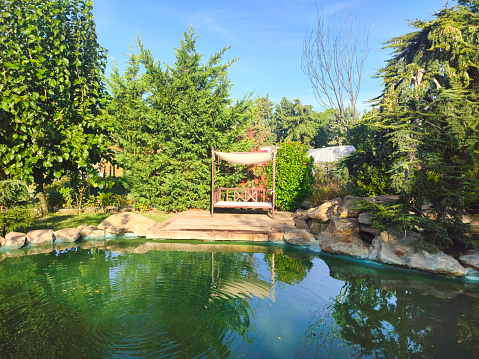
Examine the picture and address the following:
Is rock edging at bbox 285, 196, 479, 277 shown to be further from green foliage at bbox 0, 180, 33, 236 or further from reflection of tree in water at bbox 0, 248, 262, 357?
green foliage at bbox 0, 180, 33, 236

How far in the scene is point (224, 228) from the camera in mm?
7734

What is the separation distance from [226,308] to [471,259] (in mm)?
4952

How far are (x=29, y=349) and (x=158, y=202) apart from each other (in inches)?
308

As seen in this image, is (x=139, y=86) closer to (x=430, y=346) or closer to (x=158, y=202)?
(x=158, y=202)

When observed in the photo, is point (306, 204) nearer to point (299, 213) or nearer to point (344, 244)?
point (299, 213)

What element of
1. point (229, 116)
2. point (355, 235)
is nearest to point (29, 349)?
point (355, 235)

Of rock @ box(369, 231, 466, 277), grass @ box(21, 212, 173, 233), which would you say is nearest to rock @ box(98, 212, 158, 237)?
grass @ box(21, 212, 173, 233)

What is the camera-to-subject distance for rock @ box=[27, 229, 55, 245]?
23.5 feet

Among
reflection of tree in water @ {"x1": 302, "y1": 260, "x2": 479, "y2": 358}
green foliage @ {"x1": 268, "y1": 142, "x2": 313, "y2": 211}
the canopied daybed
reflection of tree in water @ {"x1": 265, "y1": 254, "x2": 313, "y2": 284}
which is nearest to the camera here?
reflection of tree in water @ {"x1": 302, "y1": 260, "x2": 479, "y2": 358}

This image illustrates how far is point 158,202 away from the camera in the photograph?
10.8m

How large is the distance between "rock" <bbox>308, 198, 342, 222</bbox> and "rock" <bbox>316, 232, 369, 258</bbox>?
3.52 feet

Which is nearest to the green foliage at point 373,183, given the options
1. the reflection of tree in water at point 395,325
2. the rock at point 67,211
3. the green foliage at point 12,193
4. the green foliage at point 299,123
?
the reflection of tree in water at point 395,325

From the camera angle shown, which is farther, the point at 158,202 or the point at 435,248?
the point at 158,202

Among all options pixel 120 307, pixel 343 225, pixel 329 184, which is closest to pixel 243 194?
pixel 329 184
